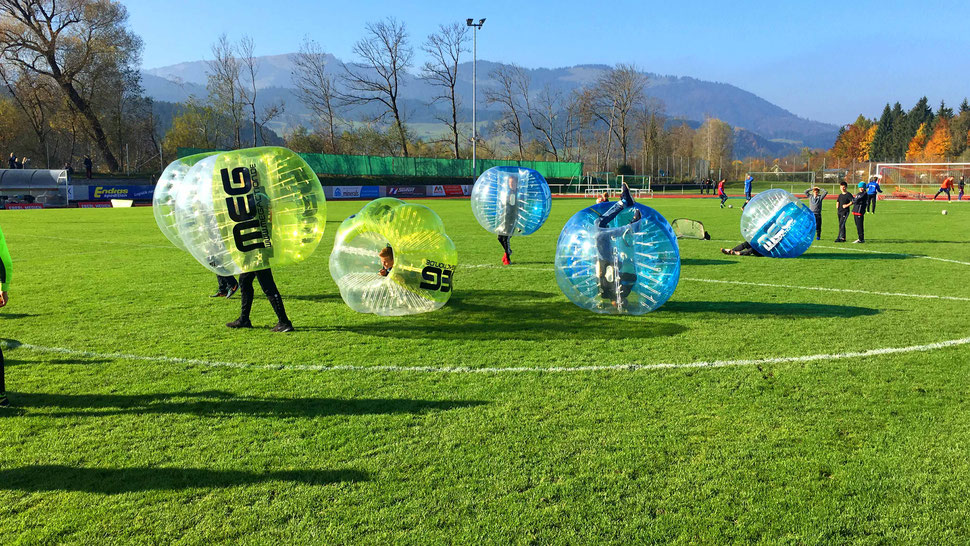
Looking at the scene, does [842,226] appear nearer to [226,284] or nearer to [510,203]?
[510,203]

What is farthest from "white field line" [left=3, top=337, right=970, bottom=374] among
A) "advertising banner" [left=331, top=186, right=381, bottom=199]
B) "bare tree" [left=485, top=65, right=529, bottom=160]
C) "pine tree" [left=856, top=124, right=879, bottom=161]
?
"pine tree" [left=856, top=124, right=879, bottom=161]

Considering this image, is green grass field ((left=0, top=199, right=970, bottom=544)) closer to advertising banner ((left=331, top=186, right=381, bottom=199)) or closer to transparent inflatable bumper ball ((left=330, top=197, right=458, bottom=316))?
transparent inflatable bumper ball ((left=330, top=197, right=458, bottom=316))

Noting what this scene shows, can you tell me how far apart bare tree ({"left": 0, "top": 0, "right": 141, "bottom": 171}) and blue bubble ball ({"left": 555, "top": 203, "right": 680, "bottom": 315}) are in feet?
187

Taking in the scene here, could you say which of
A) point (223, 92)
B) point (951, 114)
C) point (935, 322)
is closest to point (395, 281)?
point (935, 322)

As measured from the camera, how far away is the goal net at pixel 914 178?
46.8m

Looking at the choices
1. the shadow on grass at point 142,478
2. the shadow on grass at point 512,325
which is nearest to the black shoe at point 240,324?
the shadow on grass at point 512,325

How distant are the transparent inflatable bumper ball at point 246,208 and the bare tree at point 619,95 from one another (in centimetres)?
8709

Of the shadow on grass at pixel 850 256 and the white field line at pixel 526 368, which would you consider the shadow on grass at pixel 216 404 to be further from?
the shadow on grass at pixel 850 256

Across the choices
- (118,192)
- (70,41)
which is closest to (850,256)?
(118,192)

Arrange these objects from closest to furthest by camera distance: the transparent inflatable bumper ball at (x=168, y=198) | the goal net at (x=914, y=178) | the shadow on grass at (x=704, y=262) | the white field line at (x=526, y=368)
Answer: the white field line at (x=526, y=368) → the transparent inflatable bumper ball at (x=168, y=198) → the shadow on grass at (x=704, y=262) → the goal net at (x=914, y=178)

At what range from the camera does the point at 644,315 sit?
8.55 metres

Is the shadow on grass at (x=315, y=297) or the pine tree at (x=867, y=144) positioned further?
the pine tree at (x=867, y=144)

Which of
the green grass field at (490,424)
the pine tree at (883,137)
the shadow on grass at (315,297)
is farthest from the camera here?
the pine tree at (883,137)

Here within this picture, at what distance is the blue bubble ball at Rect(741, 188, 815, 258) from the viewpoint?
13742 mm
